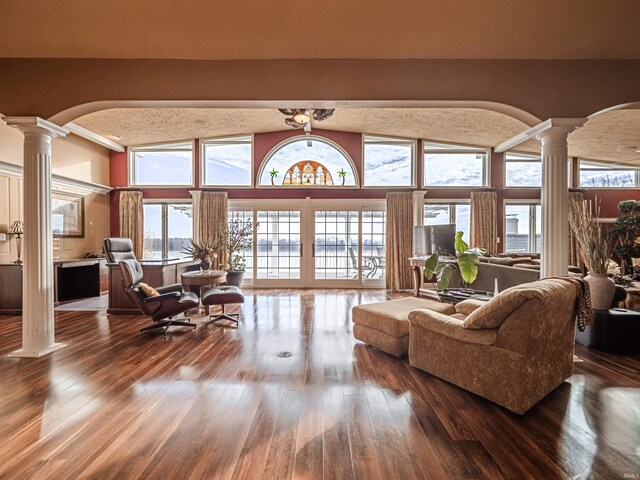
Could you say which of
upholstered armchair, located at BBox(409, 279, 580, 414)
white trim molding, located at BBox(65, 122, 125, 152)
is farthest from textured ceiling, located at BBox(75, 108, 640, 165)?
upholstered armchair, located at BBox(409, 279, 580, 414)

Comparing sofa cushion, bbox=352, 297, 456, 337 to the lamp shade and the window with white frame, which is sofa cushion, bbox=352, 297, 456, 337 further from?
the window with white frame

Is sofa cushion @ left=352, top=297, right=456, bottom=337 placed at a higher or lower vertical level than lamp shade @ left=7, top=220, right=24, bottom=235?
lower

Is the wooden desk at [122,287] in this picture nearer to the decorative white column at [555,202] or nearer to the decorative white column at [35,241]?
the decorative white column at [35,241]

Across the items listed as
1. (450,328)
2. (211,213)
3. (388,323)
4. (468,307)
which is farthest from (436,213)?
(450,328)

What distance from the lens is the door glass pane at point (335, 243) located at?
25.3 feet

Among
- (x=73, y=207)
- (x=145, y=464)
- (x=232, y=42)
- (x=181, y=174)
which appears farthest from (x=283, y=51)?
(x=73, y=207)

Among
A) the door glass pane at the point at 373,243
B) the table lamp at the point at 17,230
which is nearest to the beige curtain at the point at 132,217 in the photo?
the table lamp at the point at 17,230

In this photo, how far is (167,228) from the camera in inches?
315

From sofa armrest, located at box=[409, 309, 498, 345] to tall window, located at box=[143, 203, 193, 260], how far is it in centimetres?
670

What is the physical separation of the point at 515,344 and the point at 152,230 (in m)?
8.22

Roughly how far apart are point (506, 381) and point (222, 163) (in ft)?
24.5

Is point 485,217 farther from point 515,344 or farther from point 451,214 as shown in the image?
point 515,344

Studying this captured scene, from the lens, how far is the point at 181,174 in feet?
26.0

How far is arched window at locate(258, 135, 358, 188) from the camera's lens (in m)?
7.72
